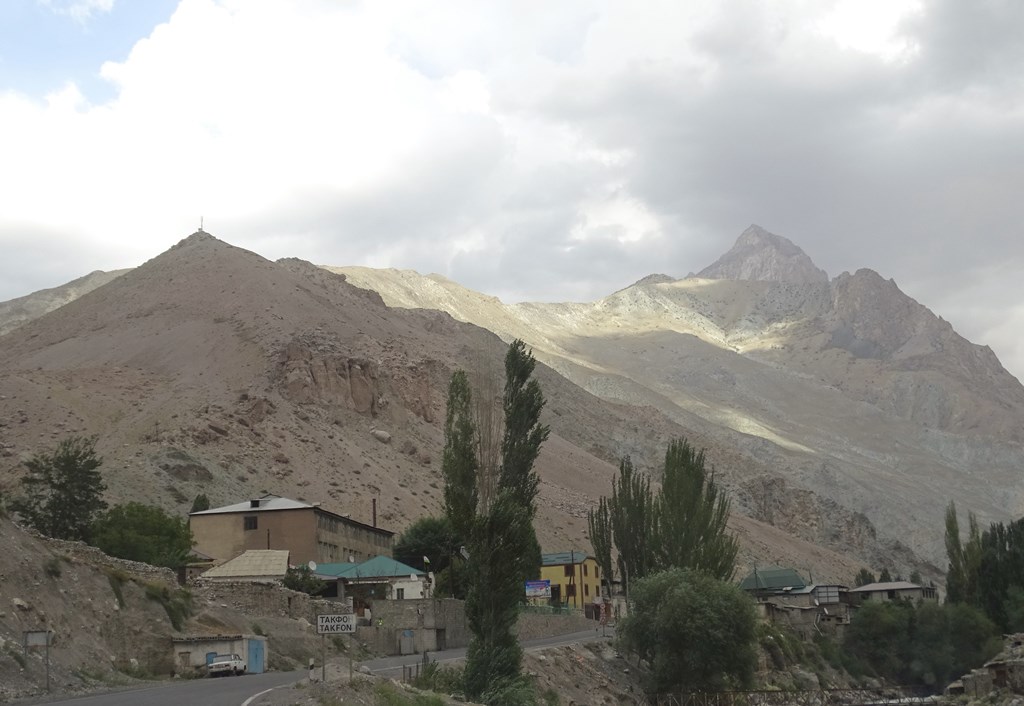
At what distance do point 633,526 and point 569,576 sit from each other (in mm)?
17367

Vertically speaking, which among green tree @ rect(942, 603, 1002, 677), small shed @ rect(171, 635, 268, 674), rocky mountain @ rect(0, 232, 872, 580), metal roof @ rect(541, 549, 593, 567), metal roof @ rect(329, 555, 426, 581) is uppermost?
rocky mountain @ rect(0, 232, 872, 580)

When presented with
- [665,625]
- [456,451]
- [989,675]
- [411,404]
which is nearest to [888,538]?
[411,404]

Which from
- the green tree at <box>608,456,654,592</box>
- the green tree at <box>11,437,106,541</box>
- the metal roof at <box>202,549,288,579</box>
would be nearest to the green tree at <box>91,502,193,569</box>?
the green tree at <box>11,437,106,541</box>

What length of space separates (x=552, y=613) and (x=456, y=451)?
22.3m

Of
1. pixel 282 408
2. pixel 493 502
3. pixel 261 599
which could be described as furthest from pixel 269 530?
pixel 493 502

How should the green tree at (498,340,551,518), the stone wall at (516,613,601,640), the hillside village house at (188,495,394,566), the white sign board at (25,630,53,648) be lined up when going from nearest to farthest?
the white sign board at (25,630,53,648)
the green tree at (498,340,551,518)
the stone wall at (516,613,601,640)
the hillside village house at (188,495,394,566)

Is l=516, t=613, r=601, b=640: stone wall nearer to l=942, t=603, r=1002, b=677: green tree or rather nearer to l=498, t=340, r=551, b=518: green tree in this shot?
l=498, t=340, r=551, b=518: green tree

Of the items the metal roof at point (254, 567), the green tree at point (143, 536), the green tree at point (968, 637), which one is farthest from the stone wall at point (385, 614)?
the green tree at point (968, 637)

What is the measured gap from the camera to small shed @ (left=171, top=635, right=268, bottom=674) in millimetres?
31156

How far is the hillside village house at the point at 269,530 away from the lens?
64000 mm

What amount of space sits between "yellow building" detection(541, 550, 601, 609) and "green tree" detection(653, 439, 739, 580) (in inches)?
761

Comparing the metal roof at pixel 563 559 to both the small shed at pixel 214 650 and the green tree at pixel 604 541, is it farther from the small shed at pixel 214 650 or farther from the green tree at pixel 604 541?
the small shed at pixel 214 650

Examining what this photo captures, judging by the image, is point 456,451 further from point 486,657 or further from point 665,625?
point 665,625

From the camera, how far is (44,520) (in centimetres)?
5631
